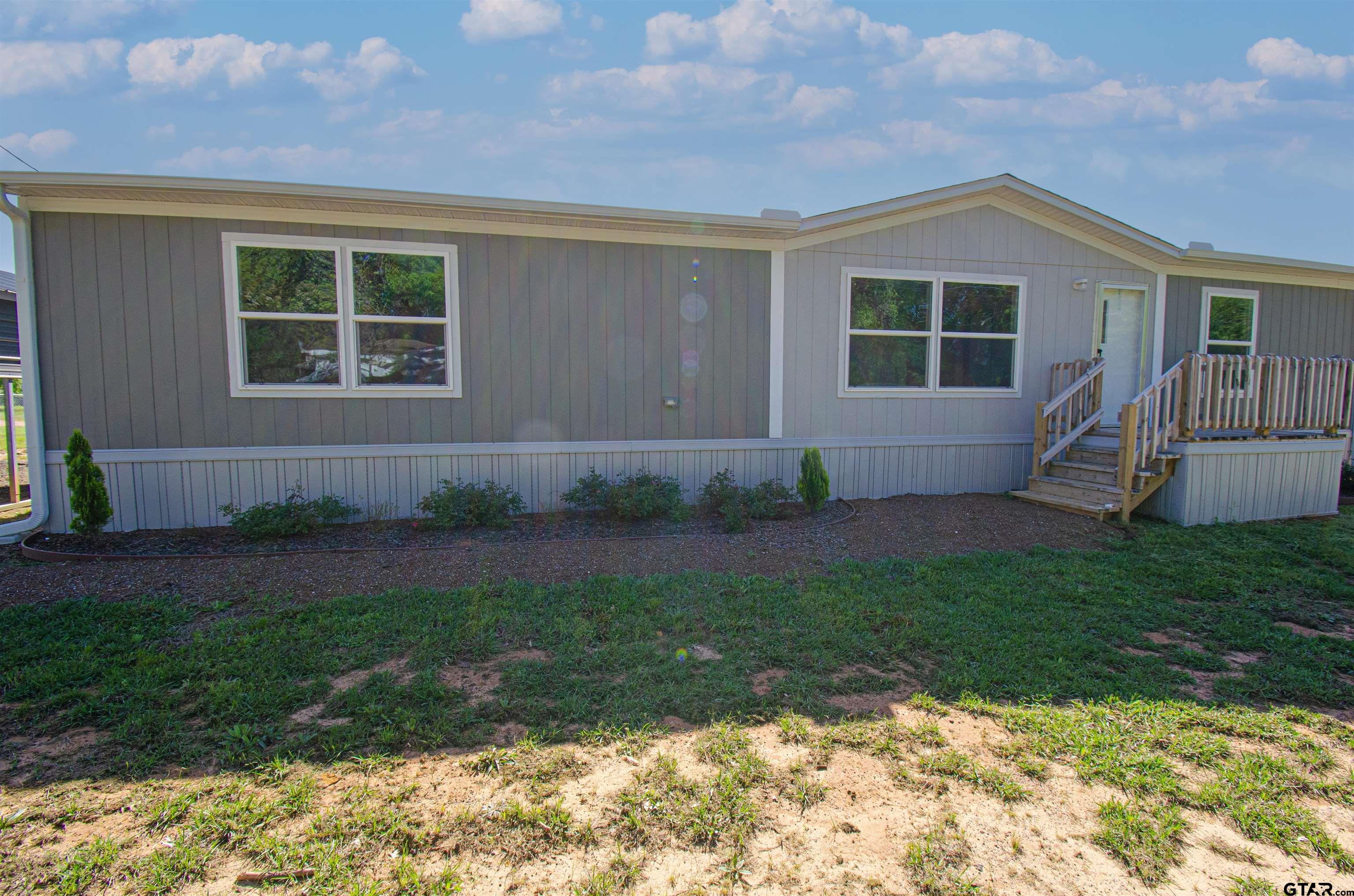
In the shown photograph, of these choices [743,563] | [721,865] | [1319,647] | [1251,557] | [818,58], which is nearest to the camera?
[721,865]

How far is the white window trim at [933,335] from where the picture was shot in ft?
24.7

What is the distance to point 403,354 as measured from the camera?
6477 millimetres

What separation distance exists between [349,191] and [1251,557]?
27.7 ft

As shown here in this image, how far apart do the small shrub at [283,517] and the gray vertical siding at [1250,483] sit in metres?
8.49

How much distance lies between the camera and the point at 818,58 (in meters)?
11.8

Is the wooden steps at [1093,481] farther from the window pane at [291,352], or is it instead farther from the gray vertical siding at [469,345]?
the window pane at [291,352]

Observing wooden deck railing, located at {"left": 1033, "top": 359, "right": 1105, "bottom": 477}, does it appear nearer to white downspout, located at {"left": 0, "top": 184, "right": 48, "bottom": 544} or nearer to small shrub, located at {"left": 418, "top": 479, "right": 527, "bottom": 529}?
small shrub, located at {"left": 418, "top": 479, "right": 527, "bottom": 529}

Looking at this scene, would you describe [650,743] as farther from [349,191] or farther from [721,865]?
[349,191]

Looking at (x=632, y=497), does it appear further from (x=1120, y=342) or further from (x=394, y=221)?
(x=1120, y=342)

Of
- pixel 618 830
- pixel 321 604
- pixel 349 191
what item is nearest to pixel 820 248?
pixel 349 191

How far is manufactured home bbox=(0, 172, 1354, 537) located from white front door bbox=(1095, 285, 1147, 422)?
4 cm

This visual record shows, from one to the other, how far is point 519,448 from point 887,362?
441 cm

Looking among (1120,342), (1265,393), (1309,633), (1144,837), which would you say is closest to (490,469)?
(1144,837)

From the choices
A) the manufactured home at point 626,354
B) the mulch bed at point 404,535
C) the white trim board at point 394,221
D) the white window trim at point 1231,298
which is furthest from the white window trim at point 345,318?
the white window trim at point 1231,298
